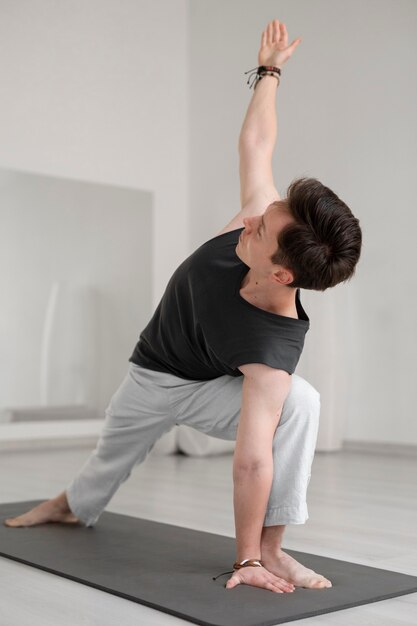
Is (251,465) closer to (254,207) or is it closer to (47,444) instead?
(254,207)

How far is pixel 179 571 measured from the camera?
7.01 feet

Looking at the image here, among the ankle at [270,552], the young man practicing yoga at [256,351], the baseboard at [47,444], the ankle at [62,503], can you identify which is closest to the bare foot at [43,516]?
the ankle at [62,503]

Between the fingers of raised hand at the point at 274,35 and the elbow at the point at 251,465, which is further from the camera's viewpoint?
the fingers of raised hand at the point at 274,35

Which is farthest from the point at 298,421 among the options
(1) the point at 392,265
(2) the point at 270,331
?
(1) the point at 392,265

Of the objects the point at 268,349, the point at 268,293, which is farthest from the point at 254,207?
the point at 268,349

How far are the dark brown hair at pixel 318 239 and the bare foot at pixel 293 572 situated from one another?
2.14 feet

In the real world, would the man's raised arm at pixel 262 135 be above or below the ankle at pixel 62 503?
above

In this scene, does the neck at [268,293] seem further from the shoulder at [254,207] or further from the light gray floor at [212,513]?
the light gray floor at [212,513]

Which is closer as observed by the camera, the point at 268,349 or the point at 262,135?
the point at 268,349

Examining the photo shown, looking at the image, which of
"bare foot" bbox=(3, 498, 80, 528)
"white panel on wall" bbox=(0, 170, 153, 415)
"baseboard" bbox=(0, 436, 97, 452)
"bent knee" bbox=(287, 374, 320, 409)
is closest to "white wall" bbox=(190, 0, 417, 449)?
"white panel on wall" bbox=(0, 170, 153, 415)

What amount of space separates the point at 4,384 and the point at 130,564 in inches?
131

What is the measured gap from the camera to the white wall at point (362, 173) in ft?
16.5

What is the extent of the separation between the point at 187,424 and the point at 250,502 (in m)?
0.50

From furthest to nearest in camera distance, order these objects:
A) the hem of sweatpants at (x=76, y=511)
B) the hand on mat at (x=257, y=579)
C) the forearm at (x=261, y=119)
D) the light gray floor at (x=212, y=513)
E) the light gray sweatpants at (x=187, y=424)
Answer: the hem of sweatpants at (x=76, y=511) → the forearm at (x=261, y=119) → the light gray sweatpants at (x=187, y=424) → the hand on mat at (x=257, y=579) → the light gray floor at (x=212, y=513)
